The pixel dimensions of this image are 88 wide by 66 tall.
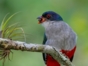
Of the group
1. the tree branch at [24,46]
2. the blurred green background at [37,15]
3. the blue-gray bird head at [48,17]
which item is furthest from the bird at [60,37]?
the blurred green background at [37,15]

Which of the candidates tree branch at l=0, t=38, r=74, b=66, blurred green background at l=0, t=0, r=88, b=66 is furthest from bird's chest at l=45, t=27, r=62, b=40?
blurred green background at l=0, t=0, r=88, b=66

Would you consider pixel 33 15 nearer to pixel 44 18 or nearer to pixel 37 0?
pixel 37 0

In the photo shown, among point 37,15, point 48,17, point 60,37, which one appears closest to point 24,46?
point 60,37

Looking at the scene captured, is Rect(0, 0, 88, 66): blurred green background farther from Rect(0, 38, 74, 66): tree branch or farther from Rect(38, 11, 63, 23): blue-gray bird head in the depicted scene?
Rect(0, 38, 74, 66): tree branch

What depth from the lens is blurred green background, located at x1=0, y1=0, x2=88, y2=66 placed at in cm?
617

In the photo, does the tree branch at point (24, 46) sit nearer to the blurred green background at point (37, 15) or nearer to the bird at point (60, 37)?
the bird at point (60, 37)

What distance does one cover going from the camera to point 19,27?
2588mm

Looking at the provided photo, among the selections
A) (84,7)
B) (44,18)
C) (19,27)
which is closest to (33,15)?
(84,7)

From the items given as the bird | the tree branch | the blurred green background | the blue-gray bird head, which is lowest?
the blurred green background

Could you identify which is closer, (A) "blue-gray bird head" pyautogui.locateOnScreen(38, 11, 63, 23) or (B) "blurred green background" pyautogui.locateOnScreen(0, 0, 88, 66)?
(A) "blue-gray bird head" pyautogui.locateOnScreen(38, 11, 63, 23)

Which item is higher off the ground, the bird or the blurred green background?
the bird

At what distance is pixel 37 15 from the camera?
7234mm

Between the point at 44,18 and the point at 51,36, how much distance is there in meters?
0.46

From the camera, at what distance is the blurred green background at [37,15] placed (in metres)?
6.17
